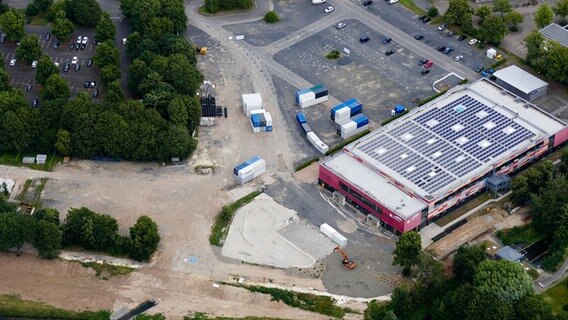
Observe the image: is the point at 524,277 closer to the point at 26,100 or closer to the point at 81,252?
the point at 81,252

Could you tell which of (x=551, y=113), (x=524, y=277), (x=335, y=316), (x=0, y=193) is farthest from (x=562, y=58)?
(x=0, y=193)

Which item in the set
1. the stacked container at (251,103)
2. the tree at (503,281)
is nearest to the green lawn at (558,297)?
the tree at (503,281)

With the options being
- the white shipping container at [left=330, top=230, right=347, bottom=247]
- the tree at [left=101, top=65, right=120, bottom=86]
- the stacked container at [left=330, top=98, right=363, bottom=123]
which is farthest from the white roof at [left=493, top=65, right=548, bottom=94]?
the tree at [left=101, top=65, right=120, bottom=86]

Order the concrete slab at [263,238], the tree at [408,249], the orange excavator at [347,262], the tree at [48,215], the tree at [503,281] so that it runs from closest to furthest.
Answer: the tree at [503,281] → the tree at [408,249] → the orange excavator at [347,262] → the tree at [48,215] → the concrete slab at [263,238]

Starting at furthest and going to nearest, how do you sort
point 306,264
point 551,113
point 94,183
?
point 551,113 → point 94,183 → point 306,264

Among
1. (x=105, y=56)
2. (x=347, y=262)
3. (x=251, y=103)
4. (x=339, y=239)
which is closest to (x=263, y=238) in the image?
(x=339, y=239)

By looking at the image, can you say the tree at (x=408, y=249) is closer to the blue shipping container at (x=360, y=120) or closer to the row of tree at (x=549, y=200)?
the row of tree at (x=549, y=200)

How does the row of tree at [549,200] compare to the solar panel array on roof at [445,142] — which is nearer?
the row of tree at [549,200]
